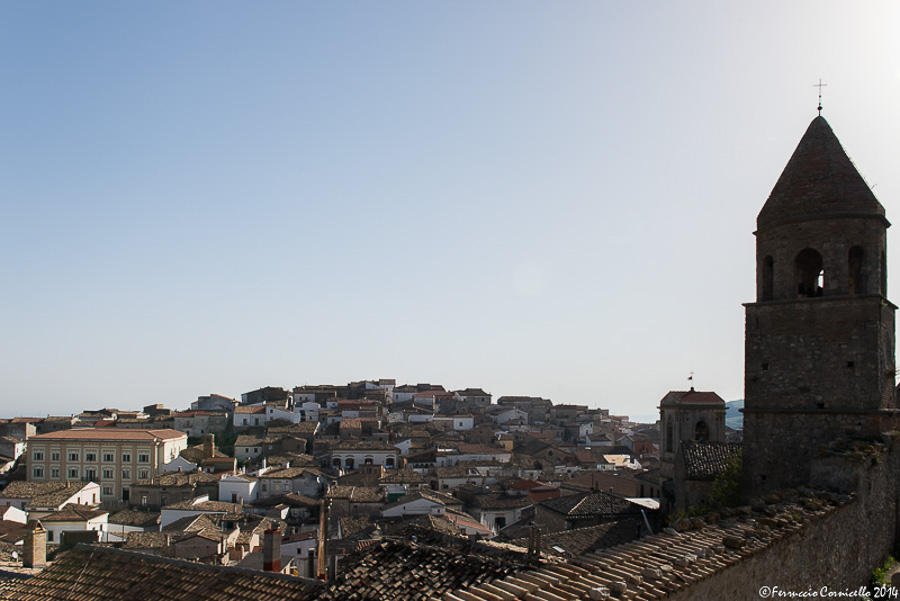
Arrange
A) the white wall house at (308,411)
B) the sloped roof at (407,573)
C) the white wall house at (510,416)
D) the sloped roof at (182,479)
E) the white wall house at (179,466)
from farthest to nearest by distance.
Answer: the white wall house at (510,416) → the white wall house at (308,411) → the white wall house at (179,466) → the sloped roof at (182,479) → the sloped roof at (407,573)

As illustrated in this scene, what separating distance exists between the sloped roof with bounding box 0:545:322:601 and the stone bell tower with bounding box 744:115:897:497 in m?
8.84

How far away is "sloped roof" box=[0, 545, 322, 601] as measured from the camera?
10.4m

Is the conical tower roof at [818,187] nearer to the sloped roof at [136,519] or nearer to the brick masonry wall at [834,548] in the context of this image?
the brick masonry wall at [834,548]

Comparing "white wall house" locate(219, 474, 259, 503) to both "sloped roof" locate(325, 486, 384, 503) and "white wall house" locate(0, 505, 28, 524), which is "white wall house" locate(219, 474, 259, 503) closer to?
"sloped roof" locate(325, 486, 384, 503)

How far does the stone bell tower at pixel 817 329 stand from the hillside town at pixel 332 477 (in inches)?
226

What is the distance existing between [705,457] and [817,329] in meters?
7.58

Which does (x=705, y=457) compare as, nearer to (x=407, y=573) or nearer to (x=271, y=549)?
(x=407, y=573)

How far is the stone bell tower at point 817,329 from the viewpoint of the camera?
12461 mm

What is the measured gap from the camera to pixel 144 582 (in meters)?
11.6

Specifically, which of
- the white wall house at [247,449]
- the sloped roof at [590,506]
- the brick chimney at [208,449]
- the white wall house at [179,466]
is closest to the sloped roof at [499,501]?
the sloped roof at [590,506]

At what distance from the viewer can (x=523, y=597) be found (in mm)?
6039

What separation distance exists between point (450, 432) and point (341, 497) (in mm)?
33490

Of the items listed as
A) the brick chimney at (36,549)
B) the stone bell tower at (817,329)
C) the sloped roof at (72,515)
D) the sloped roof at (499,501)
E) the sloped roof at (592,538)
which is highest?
the stone bell tower at (817,329)

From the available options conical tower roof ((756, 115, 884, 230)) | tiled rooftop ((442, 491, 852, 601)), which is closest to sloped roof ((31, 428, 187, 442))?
conical tower roof ((756, 115, 884, 230))
